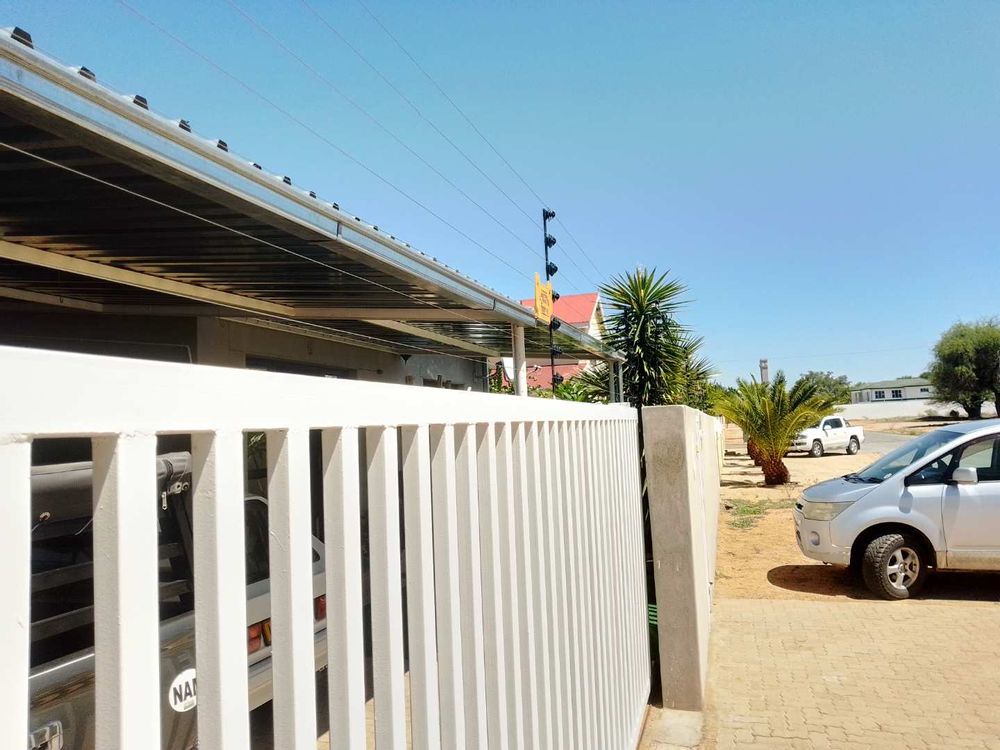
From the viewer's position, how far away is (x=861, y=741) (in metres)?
3.89

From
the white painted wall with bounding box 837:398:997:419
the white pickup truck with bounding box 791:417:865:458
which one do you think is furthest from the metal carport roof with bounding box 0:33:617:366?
the white painted wall with bounding box 837:398:997:419

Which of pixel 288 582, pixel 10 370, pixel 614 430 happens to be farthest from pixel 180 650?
pixel 614 430

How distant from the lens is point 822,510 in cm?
756

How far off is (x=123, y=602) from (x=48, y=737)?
171 cm

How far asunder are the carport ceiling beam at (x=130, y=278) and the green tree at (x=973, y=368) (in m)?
57.0

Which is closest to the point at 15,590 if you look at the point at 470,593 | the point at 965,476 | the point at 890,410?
the point at 470,593

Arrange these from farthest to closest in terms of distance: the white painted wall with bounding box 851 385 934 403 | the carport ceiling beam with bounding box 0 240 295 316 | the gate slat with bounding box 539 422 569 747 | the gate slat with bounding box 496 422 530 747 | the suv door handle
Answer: the white painted wall with bounding box 851 385 934 403 < the carport ceiling beam with bounding box 0 240 295 316 < the gate slat with bounding box 539 422 569 747 < the suv door handle < the gate slat with bounding box 496 422 530 747

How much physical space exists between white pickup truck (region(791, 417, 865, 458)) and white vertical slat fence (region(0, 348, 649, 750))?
2755 centimetres

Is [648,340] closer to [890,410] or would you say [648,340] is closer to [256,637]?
[256,637]

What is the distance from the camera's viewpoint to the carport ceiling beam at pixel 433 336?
30.0 feet

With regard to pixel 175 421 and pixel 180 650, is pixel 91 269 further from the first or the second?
pixel 175 421

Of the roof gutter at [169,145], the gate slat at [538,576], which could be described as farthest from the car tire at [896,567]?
the gate slat at [538,576]

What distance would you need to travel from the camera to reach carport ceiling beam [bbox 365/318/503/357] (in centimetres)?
914

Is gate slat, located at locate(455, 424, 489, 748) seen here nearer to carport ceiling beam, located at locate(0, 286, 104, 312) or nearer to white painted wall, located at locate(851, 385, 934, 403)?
carport ceiling beam, located at locate(0, 286, 104, 312)
